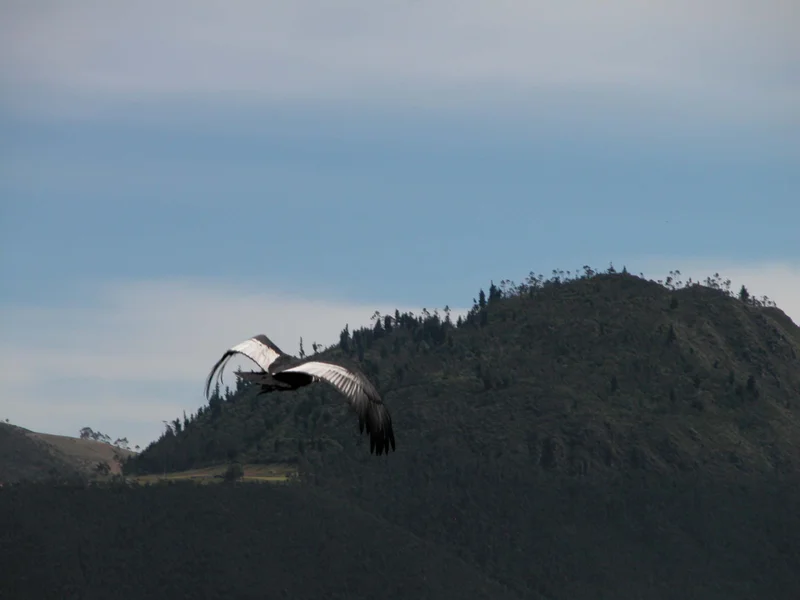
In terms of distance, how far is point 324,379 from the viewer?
29797 mm

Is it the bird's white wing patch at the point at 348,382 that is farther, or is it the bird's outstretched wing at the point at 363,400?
the bird's white wing patch at the point at 348,382

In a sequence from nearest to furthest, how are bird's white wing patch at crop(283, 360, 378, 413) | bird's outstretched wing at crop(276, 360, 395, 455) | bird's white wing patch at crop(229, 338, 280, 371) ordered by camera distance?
bird's outstretched wing at crop(276, 360, 395, 455)
bird's white wing patch at crop(283, 360, 378, 413)
bird's white wing patch at crop(229, 338, 280, 371)

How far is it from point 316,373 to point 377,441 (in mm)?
2270

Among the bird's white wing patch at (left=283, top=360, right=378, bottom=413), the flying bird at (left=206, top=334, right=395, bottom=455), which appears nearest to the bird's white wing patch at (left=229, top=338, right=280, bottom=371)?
the flying bird at (left=206, top=334, right=395, bottom=455)

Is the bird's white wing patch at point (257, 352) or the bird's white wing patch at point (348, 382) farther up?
the bird's white wing patch at point (257, 352)

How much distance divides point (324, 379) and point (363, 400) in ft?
3.02

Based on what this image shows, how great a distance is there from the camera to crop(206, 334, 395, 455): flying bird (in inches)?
1158

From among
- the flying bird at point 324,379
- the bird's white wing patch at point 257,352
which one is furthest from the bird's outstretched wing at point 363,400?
the bird's white wing patch at point 257,352

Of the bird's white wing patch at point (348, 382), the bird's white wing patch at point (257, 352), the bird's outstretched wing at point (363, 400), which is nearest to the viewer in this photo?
the bird's outstretched wing at point (363, 400)

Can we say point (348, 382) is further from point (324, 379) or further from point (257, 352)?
point (257, 352)

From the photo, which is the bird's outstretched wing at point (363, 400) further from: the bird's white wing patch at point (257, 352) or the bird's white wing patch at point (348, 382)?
the bird's white wing patch at point (257, 352)

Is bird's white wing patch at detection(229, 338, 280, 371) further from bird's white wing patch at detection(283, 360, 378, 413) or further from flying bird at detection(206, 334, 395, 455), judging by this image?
bird's white wing patch at detection(283, 360, 378, 413)

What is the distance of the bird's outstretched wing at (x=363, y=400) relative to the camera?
2931 cm

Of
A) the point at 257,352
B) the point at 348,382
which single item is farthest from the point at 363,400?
the point at 257,352
